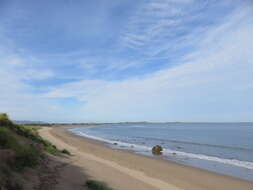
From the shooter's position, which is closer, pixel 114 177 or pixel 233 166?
pixel 114 177

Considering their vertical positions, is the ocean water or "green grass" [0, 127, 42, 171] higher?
"green grass" [0, 127, 42, 171]

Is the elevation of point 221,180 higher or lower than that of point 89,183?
lower

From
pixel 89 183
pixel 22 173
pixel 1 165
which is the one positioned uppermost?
pixel 1 165

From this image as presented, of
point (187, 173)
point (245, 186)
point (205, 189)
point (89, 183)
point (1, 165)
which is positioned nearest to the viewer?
point (1, 165)

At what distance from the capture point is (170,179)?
10203 mm

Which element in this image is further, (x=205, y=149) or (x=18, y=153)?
(x=205, y=149)

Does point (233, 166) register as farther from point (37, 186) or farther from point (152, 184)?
point (37, 186)

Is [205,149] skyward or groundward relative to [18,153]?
groundward

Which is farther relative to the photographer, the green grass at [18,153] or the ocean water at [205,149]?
the ocean water at [205,149]

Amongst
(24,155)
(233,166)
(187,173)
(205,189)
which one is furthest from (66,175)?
(233,166)

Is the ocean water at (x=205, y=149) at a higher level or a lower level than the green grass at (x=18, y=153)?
lower

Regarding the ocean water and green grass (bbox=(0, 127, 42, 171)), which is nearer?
green grass (bbox=(0, 127, 42, 171))

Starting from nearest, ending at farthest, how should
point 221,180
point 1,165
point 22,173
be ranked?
point 1,165 → point 22,173 → point 221,180

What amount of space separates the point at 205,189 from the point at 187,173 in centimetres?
286
